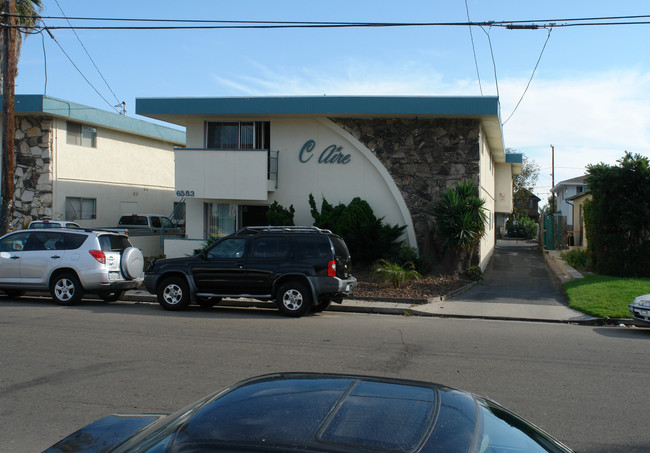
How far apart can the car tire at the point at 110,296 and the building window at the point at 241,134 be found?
301 inches

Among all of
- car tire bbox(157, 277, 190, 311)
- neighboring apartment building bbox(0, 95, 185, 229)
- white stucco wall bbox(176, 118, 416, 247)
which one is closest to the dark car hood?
car tire bbox(157, 277, 190, 311)

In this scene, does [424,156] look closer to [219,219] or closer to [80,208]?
[219,219]

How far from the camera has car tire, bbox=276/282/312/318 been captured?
12711mm

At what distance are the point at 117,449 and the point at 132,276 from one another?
1242 centimetres

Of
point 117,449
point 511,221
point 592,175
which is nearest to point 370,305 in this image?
point 592,175

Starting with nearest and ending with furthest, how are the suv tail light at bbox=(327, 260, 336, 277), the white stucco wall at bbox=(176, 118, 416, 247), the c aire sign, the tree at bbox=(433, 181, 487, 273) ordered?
the suv tail light at bbox=(327, 260, 336, 277) → the tree at bbox=(433, 181, 487, 273) → the white stucco wall at bbox=(176, 118, 416, 247) → the c aire sign

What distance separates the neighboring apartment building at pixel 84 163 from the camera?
24.2 metres

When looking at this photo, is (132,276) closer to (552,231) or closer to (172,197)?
(172,197)

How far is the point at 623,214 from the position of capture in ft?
55.8

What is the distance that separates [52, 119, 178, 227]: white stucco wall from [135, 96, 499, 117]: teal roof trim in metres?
6.93

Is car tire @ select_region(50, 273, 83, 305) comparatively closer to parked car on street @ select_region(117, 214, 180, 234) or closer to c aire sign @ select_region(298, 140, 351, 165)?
c aire sign @ select_region(298, 140, 351, 165)

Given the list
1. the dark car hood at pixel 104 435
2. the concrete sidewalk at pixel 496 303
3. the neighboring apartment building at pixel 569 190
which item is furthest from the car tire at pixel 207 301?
the neighboring apartment building at pixel 569 190

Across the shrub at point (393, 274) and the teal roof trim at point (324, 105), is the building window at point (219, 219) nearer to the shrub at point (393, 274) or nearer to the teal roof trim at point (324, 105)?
the teal roof trim at point (324, 105)

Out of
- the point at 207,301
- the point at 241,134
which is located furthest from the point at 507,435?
the point at 241,134
